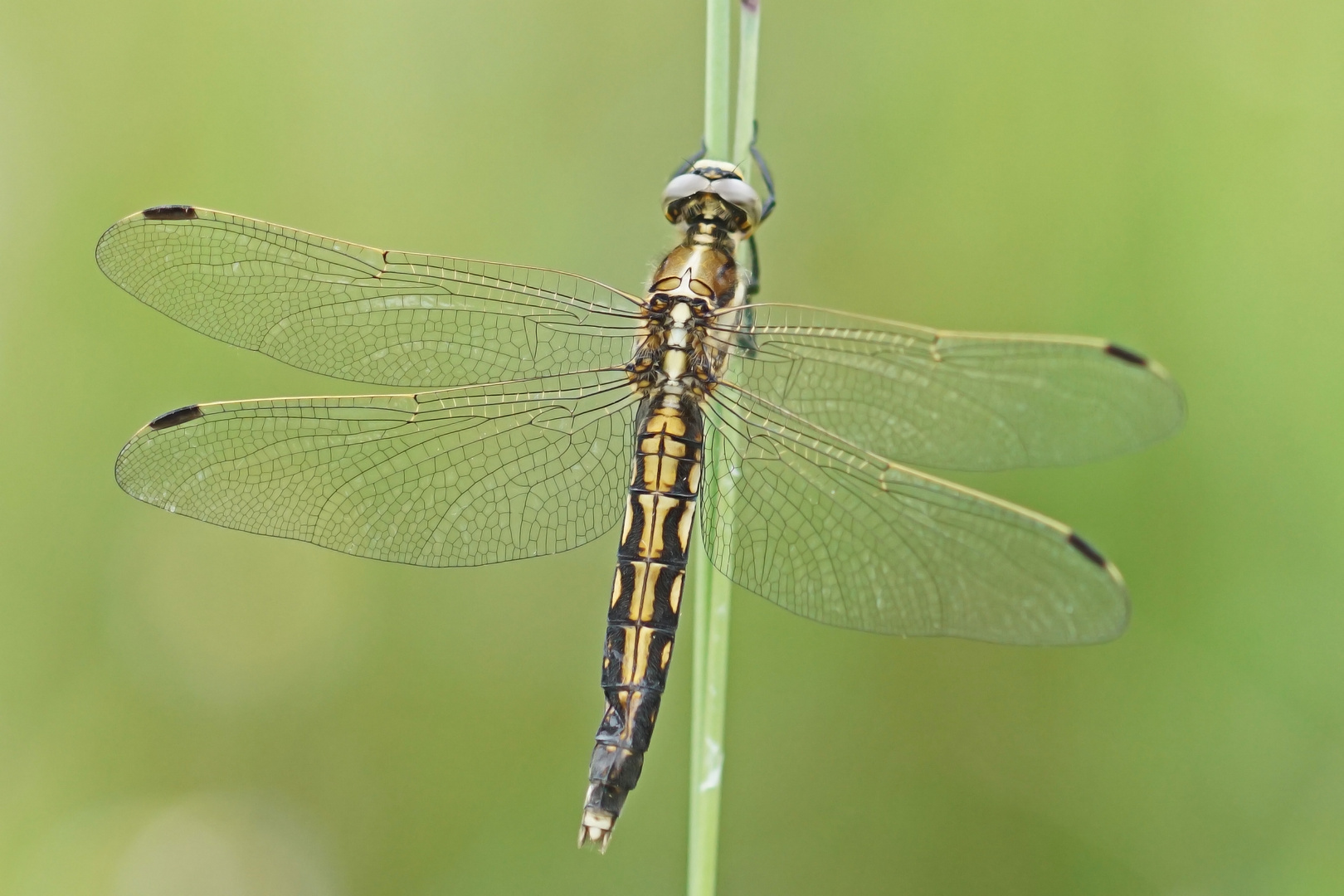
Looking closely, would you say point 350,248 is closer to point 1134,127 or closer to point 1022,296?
point 1022,296

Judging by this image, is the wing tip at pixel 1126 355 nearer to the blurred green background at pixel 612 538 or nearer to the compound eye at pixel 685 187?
the compound eye at pixel 685 187

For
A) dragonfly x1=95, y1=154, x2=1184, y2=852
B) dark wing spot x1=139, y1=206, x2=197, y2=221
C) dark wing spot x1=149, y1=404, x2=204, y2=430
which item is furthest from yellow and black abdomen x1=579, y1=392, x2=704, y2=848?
dark wing spot x1=139, y1=206, x2=197, y2=221

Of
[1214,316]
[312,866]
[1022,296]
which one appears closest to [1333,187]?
[1214,316]

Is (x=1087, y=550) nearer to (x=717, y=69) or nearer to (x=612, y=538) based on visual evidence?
(x=717, y=69)

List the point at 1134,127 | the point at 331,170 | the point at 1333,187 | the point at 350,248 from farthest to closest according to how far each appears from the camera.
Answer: the point at 331,170 → the point at 1134,127 → the point at 1333,187 → the point at 350,248

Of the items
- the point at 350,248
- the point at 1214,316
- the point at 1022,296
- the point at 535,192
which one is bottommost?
the point at 350,248

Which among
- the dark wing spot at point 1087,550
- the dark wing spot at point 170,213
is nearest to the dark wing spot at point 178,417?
the dark wing spot at point 170,213

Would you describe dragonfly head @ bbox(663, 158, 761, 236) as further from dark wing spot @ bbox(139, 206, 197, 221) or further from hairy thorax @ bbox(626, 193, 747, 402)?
dark wing spot @ bbox(139, 206, 197, 221)
